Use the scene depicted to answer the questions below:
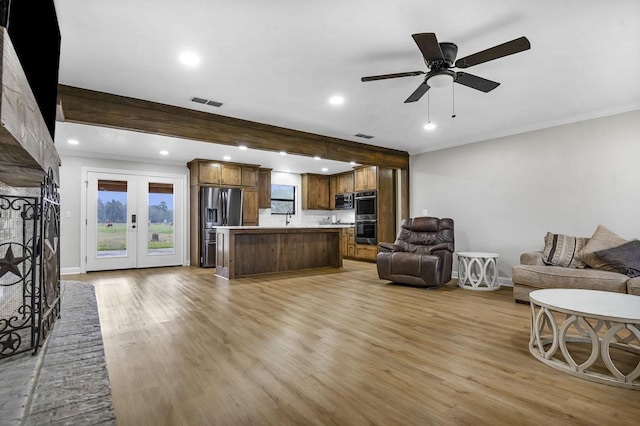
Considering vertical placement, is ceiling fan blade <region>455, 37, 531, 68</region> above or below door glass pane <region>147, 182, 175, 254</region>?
above

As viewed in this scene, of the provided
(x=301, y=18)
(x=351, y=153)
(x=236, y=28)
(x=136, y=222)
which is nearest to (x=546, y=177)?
(x=351, y=153)

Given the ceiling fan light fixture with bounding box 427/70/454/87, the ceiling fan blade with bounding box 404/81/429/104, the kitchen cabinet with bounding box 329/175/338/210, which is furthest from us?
the kitchen cabinet with bounding box 329/175/338/210

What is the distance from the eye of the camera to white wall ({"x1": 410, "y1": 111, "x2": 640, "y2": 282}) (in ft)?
13.8

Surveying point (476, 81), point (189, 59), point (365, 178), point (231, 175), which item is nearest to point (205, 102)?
point (189, 59)

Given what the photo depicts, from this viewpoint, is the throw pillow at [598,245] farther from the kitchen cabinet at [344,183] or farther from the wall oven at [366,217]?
the kitchen cabinet at [344,183]

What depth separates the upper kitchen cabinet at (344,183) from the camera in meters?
8.91

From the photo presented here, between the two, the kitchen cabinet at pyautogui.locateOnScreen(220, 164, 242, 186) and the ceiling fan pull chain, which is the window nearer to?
the kitchen cabinet at pyautogui.locateOnScreen(220, 164, 242, 186)

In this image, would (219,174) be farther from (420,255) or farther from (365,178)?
(420,255)

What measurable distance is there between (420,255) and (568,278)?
1.73 meters

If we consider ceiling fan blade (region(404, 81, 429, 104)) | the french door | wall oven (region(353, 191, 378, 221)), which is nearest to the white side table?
wall oven (region(353, 191, 378, 221))

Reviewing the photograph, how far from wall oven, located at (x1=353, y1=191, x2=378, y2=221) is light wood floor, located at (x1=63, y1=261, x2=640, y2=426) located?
3534mm

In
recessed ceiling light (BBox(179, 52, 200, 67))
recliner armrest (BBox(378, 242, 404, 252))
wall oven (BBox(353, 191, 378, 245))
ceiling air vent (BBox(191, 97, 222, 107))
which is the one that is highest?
recessed ceiling light (BBox(179, 52, 200, 67))

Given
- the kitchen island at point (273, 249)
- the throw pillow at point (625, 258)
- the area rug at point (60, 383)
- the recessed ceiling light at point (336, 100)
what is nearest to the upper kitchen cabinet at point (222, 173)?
the kitchen island at point (273, 249)

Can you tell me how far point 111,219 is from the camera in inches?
265
